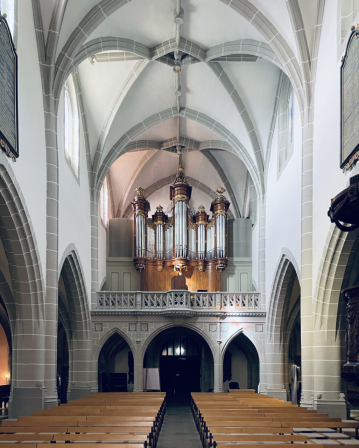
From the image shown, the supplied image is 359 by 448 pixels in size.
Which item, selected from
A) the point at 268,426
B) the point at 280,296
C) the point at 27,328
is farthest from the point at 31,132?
the point at 280,296

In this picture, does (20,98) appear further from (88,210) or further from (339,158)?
(88,210)

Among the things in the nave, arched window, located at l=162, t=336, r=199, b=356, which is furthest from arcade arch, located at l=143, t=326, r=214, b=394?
the nave

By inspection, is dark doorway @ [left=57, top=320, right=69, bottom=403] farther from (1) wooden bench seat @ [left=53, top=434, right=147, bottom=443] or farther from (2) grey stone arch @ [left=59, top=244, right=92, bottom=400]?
(1) wooden bench seat @ [left=53, top=434, right=147, bottom=443]

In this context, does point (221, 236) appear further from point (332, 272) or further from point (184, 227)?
point (332, 272)

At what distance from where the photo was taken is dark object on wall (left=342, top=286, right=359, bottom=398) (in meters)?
8.19

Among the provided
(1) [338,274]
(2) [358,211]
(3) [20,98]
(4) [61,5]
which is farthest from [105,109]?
(2) [358,211]

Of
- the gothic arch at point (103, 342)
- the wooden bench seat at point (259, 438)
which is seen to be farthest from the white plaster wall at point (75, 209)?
the wooden bench seat at point (259, 438)

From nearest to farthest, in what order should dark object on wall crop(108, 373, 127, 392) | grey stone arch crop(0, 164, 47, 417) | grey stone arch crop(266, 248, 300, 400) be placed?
grey stone arch crop(0, 164, 47, 417), grey stone arch crop(266, 248, 300, 400), dark object on wall crop(108, 373, 127, 392)

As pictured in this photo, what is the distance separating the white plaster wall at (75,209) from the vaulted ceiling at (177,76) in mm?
1505

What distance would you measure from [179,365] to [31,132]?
17350 millimetres

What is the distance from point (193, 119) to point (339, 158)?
1176 centimetres

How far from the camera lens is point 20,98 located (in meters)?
12.7

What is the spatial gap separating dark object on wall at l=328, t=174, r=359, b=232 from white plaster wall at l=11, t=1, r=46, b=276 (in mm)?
6834

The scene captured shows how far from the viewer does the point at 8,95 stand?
Answer: 1147 cm
